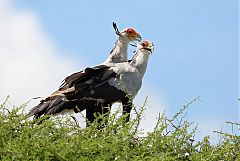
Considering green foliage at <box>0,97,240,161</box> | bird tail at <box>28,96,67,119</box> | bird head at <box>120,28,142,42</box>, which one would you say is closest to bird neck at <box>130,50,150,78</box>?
bird head at <box>120,28,142,42</box>

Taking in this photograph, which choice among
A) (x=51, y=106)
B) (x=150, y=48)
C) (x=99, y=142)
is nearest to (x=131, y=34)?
(x=150, y=48)

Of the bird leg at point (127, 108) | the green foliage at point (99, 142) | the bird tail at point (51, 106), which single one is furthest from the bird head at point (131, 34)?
the green foliage at point (99, 142)

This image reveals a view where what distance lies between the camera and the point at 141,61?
7.88 metres

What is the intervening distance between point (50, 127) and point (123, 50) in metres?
4.79

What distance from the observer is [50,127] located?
134 inches

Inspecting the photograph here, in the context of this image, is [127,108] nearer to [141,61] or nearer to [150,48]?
[141,61]

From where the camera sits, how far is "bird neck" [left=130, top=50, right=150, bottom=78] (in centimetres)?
784

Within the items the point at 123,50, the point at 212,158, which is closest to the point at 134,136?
the point at 212,158

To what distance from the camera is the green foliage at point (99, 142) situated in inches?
120

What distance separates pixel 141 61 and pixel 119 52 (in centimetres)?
36

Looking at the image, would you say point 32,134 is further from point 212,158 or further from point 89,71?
point 89,71

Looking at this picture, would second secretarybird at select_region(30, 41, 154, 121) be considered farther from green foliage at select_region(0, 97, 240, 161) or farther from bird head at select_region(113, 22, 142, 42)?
green foliage at select_region(0, 97, 240, 161)

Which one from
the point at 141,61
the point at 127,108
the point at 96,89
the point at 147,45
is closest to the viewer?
the point at 127,108

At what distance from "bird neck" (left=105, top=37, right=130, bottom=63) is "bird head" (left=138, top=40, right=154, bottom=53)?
8.4 inches
